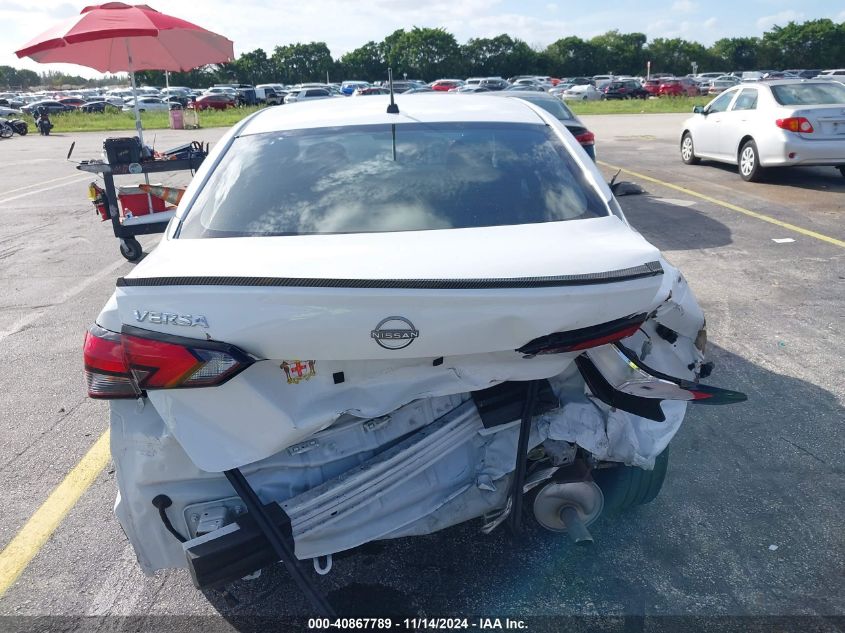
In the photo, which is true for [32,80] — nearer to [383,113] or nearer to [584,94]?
[584,94]

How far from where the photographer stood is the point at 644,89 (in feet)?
152

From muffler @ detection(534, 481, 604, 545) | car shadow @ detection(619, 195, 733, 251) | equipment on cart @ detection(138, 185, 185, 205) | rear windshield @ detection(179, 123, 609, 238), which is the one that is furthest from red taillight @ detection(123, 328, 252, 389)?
car shadow @ detection(619, 195, 733, 251)

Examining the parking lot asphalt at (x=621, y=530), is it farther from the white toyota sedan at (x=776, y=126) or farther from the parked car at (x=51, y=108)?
the parked car at (x=51, y=108)

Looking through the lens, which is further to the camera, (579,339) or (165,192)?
(165,192)

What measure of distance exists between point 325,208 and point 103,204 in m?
→ 5.85

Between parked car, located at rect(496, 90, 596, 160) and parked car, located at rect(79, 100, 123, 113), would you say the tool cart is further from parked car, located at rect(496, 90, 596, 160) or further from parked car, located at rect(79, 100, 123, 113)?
parked car, located at rect(79, 100, 123, 113)

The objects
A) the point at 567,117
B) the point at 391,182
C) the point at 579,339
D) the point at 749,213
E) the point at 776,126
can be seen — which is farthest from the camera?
the point at 776,126

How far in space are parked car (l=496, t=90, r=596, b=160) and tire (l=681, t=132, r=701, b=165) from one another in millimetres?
4635

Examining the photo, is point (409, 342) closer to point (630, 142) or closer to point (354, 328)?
point (354, 328)

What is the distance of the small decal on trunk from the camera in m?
2.08

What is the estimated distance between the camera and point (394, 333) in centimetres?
196

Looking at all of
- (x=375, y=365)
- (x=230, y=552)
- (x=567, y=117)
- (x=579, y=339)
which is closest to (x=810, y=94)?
(x=567, y=117)

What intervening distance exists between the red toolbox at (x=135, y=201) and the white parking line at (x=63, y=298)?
1.97 feet

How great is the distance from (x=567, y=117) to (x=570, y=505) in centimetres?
806
